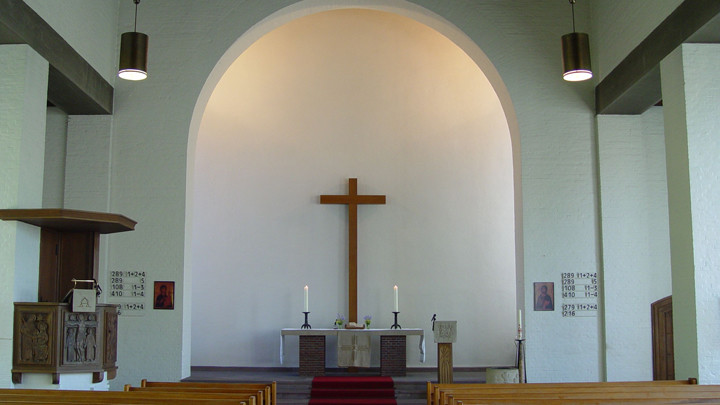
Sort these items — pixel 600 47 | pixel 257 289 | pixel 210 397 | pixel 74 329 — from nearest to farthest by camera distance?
pixel 210 397 → pixel 74 329 → pixel 600 47 → pixel 257 289

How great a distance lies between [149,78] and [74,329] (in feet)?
11.1

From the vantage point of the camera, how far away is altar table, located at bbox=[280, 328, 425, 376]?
357 inches

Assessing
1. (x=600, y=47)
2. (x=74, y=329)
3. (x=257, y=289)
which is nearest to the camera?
(x=74, y=329)

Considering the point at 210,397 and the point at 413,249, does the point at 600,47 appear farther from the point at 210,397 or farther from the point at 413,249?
the point at 210,397

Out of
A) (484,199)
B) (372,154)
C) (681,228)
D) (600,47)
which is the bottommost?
(681,228)

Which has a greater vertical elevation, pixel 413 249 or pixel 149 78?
pixel 149 78

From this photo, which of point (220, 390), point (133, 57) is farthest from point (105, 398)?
point (133, 57)

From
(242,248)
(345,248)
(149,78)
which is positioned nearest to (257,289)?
(242,248)

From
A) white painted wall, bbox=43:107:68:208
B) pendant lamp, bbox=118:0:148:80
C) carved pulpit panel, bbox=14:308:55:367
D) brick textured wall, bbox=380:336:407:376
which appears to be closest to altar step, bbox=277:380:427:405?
brick textured wall, bbox=380:336:407:376

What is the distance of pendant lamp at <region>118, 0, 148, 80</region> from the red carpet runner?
155 inches

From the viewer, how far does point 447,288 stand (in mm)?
10195

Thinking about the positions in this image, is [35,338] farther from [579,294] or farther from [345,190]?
[579,294]

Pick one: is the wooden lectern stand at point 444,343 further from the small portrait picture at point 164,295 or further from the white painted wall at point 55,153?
the white painted wall at point 55,153

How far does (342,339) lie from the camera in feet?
29.9
